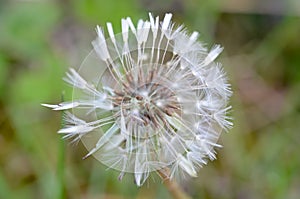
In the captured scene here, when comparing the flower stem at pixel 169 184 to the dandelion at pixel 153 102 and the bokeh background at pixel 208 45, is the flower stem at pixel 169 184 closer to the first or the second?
the dandelion at pixel 153 102

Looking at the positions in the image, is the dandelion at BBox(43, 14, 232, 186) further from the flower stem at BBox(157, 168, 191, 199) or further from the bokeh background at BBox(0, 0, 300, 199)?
the bokeh background at BBox(0, 0, 300, 199)

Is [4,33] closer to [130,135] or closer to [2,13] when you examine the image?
[2,13]

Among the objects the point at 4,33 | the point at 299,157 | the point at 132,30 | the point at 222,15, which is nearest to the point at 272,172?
the point at 299,157

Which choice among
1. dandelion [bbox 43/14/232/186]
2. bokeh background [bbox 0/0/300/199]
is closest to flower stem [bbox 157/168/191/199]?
dandelion [bbox 43/14/232/186]

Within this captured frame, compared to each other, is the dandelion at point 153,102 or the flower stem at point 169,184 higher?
the dandelion at point 153,102

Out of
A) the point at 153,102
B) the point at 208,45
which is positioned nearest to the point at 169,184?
the point at 153,102

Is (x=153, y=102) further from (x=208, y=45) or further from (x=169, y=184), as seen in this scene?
(x=208, y=45)

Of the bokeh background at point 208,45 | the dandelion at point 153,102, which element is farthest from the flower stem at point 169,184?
the bokeh background at point 208,45
